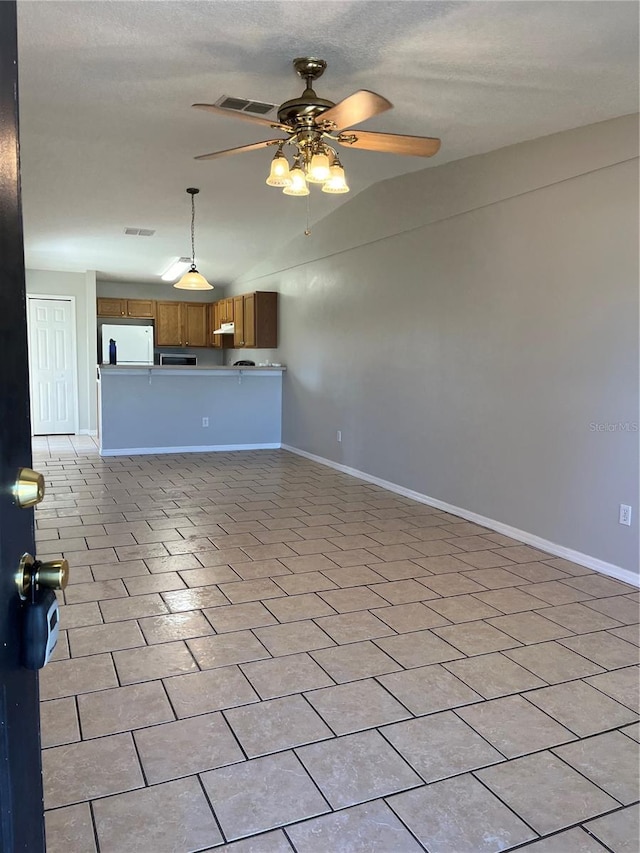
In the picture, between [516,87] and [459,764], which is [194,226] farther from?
[459,764]

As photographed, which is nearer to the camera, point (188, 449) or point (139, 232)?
point (139, 232)

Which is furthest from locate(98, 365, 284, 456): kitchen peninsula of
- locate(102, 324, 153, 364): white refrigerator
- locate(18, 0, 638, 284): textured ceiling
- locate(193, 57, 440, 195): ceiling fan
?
locate(193, 57, 440, 195): ceiling fan

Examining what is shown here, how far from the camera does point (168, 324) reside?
384 inches

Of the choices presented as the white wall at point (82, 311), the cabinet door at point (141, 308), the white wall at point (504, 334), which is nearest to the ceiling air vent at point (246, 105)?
the white wall at point (504, 334)

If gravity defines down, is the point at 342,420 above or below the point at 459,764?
above

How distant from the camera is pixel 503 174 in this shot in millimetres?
3959

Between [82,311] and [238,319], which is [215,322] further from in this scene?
[82,311]

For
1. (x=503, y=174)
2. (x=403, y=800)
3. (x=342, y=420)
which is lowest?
(x=403, y=800)

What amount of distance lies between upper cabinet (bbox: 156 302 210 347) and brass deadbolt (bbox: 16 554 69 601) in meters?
9.36

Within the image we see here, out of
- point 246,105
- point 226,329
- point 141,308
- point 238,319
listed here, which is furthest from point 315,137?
point 141,308

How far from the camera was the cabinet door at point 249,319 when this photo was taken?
7.66 meters

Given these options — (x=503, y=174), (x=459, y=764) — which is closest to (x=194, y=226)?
(x=503, y=174)

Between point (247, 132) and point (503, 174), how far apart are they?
5.48 ft

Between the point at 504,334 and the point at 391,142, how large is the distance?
1618mm
